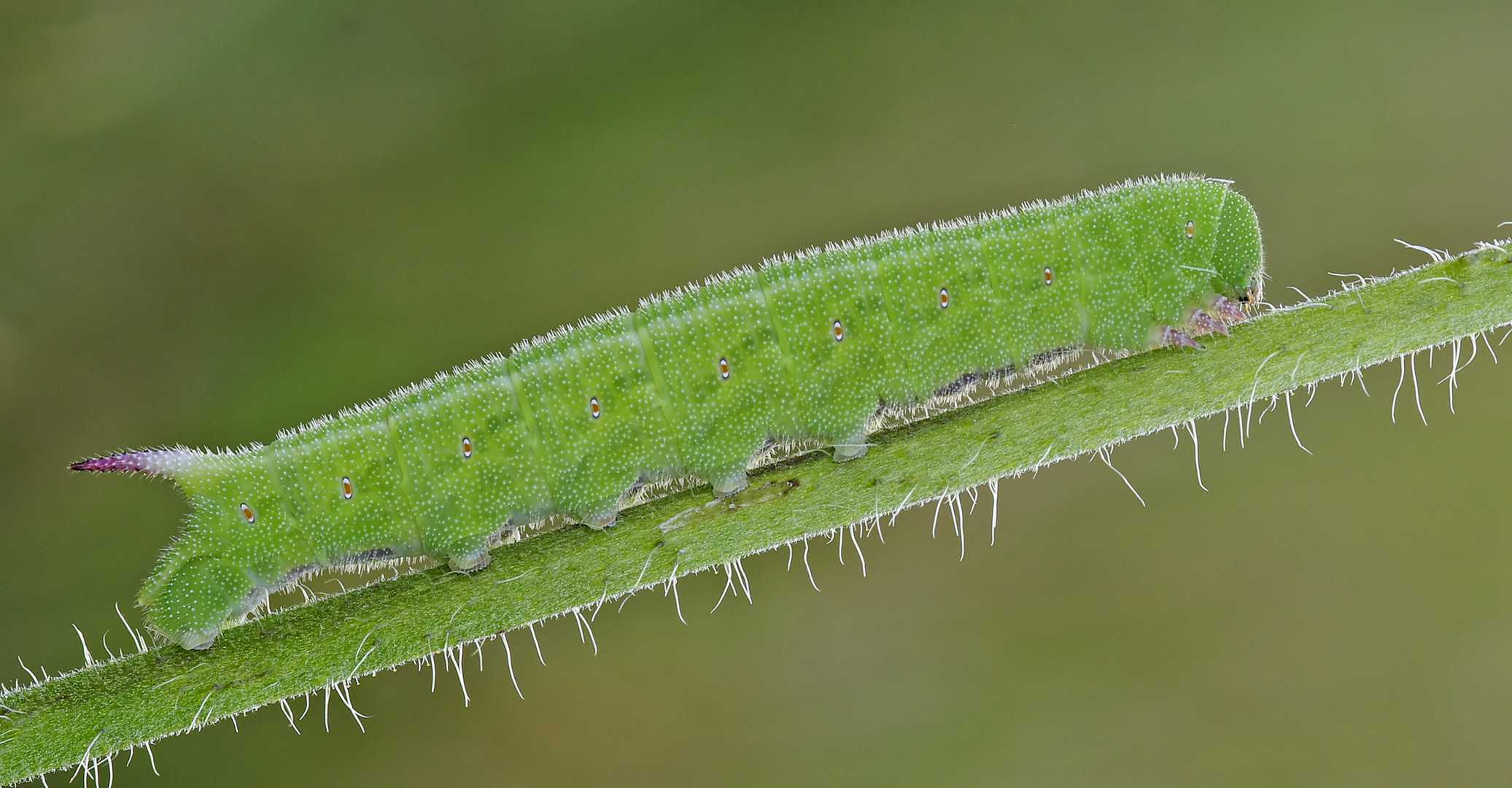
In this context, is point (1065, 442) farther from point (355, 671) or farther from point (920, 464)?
point (355, 671)

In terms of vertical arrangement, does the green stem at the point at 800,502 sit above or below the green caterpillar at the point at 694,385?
below

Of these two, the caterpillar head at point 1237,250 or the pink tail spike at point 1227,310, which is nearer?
the pink tail spike at point 1227,310

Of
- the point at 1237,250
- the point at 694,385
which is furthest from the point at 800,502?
the point at 1237,250

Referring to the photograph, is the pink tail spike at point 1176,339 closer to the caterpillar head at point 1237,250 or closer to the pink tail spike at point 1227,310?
the pink tail spike at point 1227,310

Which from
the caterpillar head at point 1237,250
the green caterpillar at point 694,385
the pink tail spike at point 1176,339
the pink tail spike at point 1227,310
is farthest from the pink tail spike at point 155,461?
the caterpillar head at point 1237,250

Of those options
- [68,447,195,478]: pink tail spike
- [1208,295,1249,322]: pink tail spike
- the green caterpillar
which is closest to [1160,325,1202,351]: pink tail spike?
the green caterpillar

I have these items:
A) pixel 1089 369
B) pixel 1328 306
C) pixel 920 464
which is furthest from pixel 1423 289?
pixel 920 464

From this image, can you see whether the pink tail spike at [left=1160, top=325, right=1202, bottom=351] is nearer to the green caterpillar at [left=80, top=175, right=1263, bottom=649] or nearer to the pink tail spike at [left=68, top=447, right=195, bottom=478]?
the green caterpillar at [left=80, top=175, right=1263, bottom=649]
